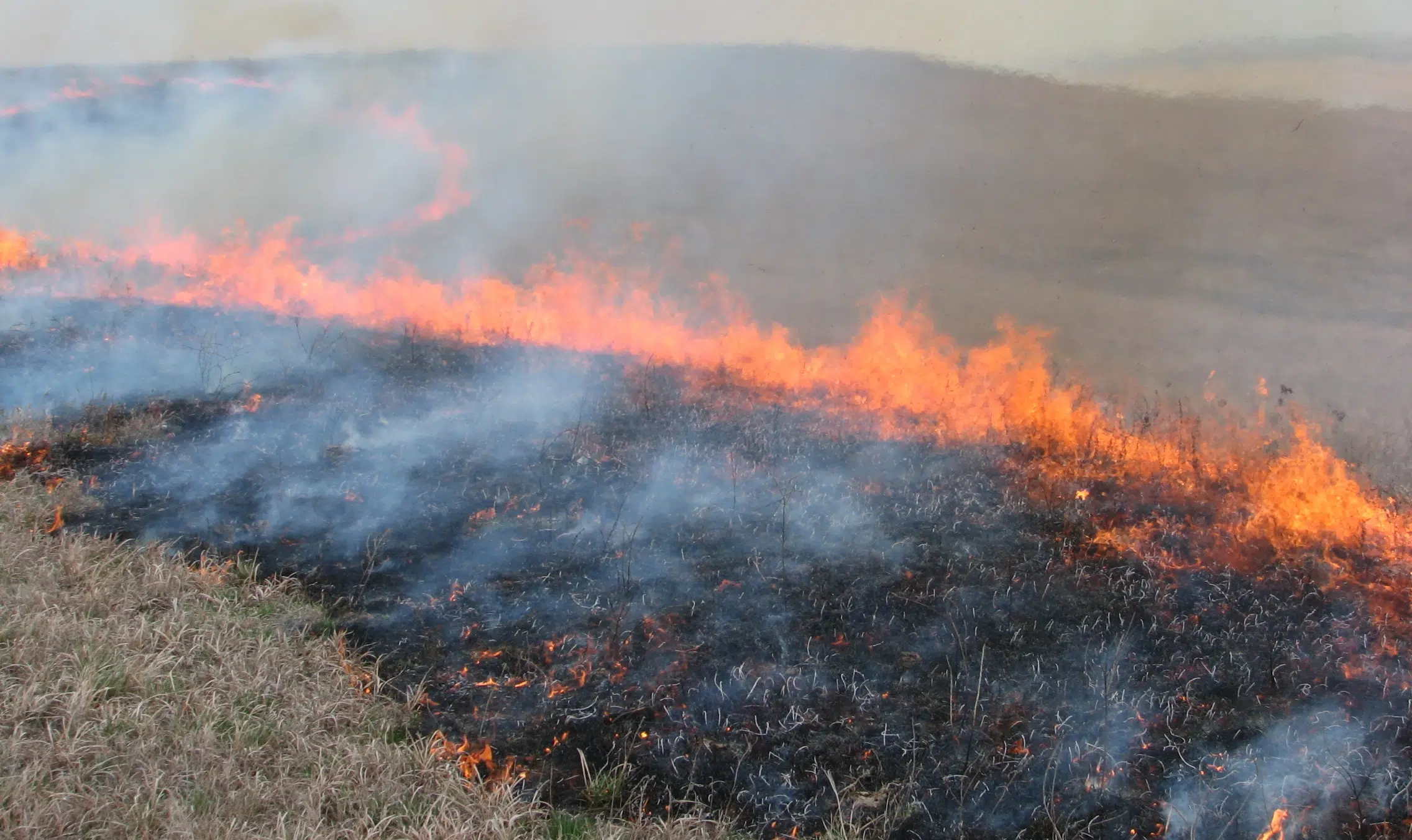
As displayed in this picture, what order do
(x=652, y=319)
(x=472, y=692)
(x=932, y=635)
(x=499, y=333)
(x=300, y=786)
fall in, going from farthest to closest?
1. (x=652, y=319)
2. (x=499, y=333)
3. (x=932, y=635)
4. (x=472, y=692)
5. (x=300, y=786)

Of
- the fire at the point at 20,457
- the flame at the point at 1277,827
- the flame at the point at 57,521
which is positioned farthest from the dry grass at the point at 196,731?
the flame at the point at 1277,827

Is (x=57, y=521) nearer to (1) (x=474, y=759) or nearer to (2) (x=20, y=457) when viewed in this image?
(2) (x=20, y=457)

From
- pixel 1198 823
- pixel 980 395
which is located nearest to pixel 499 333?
pixel 980 395

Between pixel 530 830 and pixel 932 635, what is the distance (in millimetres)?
3146

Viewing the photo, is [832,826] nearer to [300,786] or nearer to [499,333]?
[300,786]

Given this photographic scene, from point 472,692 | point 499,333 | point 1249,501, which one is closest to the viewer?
point 472,692

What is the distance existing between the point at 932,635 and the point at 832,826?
6.61 feet

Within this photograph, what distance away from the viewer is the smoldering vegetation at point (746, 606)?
16.8ft

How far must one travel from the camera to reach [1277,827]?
488 cm

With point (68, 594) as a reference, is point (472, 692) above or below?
below

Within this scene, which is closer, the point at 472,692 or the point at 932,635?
the point at 472,692

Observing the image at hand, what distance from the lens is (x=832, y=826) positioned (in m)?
4.73

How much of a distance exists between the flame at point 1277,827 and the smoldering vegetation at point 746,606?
4cm

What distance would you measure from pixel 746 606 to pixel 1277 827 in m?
3.41
